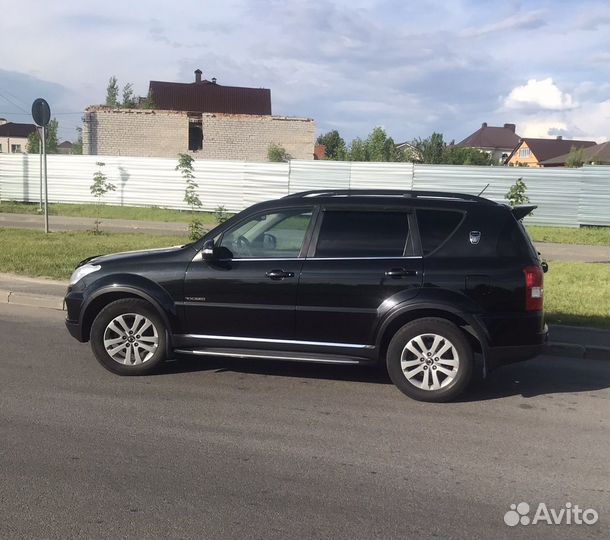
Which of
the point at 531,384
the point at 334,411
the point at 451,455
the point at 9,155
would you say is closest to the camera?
the point at 451,455

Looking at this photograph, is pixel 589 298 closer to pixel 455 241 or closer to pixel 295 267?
pixel 455 241

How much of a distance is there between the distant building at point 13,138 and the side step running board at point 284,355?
8717 cm

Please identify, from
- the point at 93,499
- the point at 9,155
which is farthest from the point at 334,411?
the point at 9,155

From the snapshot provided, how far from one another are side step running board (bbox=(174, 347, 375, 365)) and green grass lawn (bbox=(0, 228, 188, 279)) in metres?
5.42

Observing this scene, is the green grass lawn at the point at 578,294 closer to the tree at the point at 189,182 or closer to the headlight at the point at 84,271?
the headlight at the point at 84,271

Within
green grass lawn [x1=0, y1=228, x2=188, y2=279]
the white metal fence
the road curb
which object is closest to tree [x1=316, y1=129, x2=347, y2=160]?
the white metal fence

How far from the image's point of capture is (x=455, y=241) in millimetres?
5277

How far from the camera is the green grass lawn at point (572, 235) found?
17328mm

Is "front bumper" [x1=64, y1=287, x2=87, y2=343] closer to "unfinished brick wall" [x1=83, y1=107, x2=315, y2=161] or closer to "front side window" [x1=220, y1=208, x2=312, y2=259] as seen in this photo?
"front side window" [x1=220, y1=208, x2=312, y2=259]

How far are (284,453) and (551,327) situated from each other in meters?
4.79

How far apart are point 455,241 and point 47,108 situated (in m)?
13.1

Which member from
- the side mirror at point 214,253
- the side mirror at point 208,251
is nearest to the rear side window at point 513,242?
the side mirror at point 214,253

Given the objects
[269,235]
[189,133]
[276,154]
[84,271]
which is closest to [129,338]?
[84,271]

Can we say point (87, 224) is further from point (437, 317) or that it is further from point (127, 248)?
point (437, 317)
